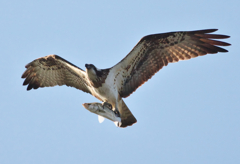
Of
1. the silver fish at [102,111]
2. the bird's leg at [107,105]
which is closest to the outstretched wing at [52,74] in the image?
the bird's leg at [107,105]

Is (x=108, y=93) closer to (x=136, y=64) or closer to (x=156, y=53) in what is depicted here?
(x=136, y=64)

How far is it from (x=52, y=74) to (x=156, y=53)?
3.22m

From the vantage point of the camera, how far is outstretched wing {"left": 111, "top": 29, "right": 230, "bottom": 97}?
10898 millimetres

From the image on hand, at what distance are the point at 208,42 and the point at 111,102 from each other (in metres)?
3.09

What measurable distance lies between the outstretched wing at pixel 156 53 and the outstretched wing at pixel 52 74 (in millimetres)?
1182

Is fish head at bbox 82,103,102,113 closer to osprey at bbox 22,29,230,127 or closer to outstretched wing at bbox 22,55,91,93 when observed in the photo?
osprey at bbox 22,29,230,127

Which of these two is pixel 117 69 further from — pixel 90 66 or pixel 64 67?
pixel 64 67

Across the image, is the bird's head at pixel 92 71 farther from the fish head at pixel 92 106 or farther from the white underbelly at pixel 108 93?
the fish head at pixel 92 106

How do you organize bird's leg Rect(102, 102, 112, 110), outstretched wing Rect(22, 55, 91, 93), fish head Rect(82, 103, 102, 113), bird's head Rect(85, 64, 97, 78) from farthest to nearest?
outstretched wing Rect(22, 55, 91, 93)
bird's head Rect(85, 64, 97, 78)
bird's leg Rect(102, 102, 112, 110)
fish head Rect(82, 103, 102, 113)

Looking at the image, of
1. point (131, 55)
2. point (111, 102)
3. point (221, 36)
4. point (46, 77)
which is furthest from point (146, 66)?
point (46, 77)

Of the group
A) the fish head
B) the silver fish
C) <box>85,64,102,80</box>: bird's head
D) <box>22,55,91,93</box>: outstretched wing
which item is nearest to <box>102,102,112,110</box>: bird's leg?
the silver fish

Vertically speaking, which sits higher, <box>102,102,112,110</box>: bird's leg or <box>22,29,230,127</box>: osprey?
<box>22,29,230,127</box>: osprey

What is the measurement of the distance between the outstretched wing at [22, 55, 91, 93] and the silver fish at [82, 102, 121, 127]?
4.37 feet

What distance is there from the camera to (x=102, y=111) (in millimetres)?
10328
